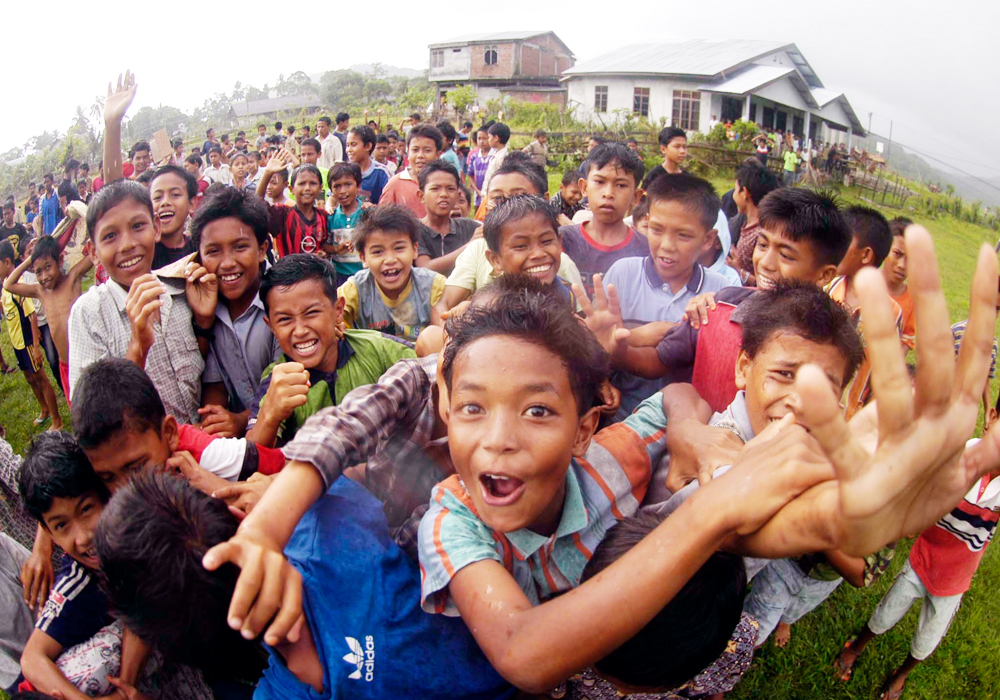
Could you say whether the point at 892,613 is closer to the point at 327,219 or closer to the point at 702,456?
the point at 702,456

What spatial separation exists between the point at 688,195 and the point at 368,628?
7.91 feet

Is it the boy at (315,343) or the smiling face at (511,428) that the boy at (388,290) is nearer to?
the boy at (315,343)

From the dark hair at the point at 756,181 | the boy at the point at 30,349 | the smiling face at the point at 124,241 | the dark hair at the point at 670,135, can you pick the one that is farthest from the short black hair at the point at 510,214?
the boy at the point at 30,349

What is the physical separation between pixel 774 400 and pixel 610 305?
891mm

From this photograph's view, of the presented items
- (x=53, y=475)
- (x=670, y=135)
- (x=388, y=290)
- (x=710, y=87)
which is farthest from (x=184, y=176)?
(x=710, y=87)

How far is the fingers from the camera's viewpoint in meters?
0.87

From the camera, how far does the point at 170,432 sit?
7.13 ft

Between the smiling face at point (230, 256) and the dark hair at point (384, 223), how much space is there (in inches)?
27.4

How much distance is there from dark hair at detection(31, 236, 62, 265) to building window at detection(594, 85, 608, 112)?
28643 mm

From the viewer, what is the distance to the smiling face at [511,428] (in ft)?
4.56

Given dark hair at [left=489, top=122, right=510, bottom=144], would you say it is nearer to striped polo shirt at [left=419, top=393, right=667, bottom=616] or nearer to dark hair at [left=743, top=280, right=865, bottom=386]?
dark hair at [left=743, top=280, right=865, bottom=386]

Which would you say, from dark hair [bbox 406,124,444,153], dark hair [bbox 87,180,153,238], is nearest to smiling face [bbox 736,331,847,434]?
dark hair [bbox 87,180,153,238]

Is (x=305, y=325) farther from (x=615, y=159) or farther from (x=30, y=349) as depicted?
(x=30, y=349)

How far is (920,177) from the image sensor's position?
30266 mm
